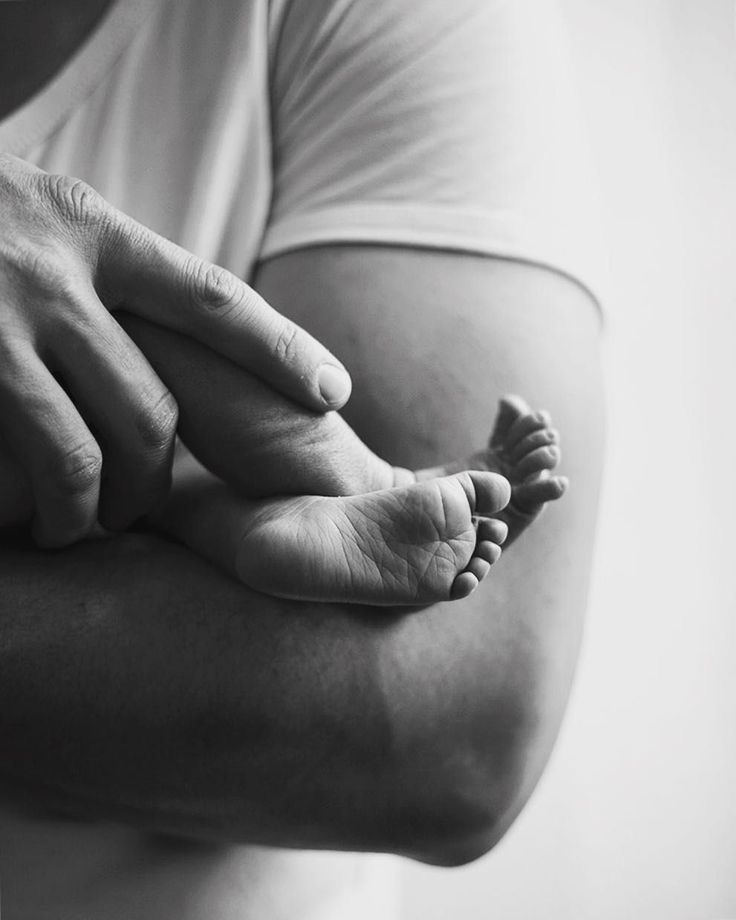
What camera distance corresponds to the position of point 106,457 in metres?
0.55

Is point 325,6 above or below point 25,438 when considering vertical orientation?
above

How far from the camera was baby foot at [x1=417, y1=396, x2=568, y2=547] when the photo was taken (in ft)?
1.94

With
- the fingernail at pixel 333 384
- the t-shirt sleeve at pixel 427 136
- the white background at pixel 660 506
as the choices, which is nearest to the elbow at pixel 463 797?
the fingernail at pixel 333 384

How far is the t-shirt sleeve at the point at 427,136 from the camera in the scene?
0.65m

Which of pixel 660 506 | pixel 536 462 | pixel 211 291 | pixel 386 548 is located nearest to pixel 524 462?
pixel 536 462

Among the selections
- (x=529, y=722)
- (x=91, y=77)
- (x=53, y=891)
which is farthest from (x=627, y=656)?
(x=91, y=77)

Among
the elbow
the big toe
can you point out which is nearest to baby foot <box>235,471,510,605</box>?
the big toe

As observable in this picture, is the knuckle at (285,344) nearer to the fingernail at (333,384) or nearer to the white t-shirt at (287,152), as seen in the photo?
the fingernail at (333,384)

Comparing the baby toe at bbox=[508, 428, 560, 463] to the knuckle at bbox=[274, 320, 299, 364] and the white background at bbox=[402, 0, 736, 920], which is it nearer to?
the knuckle at bbox=[274, 320, 299, 364]

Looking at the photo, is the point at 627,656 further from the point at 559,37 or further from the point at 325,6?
the point at 325,6

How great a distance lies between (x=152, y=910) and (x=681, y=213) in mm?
1135

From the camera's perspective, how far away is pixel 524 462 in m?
0.59

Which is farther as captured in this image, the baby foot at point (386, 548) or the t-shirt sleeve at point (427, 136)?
the t-shirt sleeve at point (427, 136)

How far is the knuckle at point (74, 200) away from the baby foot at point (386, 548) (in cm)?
20
